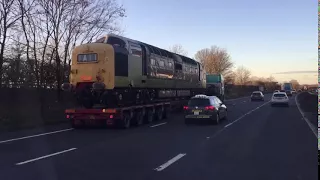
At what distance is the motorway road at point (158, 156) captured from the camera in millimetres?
8047

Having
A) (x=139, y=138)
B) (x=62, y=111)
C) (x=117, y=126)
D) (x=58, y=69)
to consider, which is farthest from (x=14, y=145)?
(x=58, y=69)

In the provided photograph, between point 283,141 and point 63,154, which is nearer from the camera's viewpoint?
point 63,154

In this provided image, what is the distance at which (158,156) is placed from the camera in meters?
10.2

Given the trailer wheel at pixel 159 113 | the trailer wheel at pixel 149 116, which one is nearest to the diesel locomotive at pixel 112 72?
the trailer wheel at pixel 149 116

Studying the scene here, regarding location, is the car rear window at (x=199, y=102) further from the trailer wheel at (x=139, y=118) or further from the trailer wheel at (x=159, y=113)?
the trailer wheel at (x=159, y=113)

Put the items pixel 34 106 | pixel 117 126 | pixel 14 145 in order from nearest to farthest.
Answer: pixel 14 145 → pixel 117 126 → pixel 34 106

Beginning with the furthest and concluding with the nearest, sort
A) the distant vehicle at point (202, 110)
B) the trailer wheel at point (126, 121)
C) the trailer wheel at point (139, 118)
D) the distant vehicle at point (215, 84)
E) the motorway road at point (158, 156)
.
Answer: the distant vehicle at point (215, 84) < the trailer wheel at point (139, 118) < the distant vehicle at point (202, 110) < the trailer wheel at point (126, 121) < the motorway road at point (158, 156)

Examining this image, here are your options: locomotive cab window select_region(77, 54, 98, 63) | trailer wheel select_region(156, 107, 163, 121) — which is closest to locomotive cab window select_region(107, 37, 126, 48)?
locomotive cab window select_region(77, 54, 98, 63)

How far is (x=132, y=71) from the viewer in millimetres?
19188

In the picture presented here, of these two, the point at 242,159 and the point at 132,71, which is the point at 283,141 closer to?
the point at 242,159

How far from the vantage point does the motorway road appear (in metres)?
8.05

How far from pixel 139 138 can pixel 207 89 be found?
25.0m

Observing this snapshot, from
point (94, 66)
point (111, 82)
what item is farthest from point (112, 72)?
point (94, 66)

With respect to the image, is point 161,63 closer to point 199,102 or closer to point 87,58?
point 199,102
